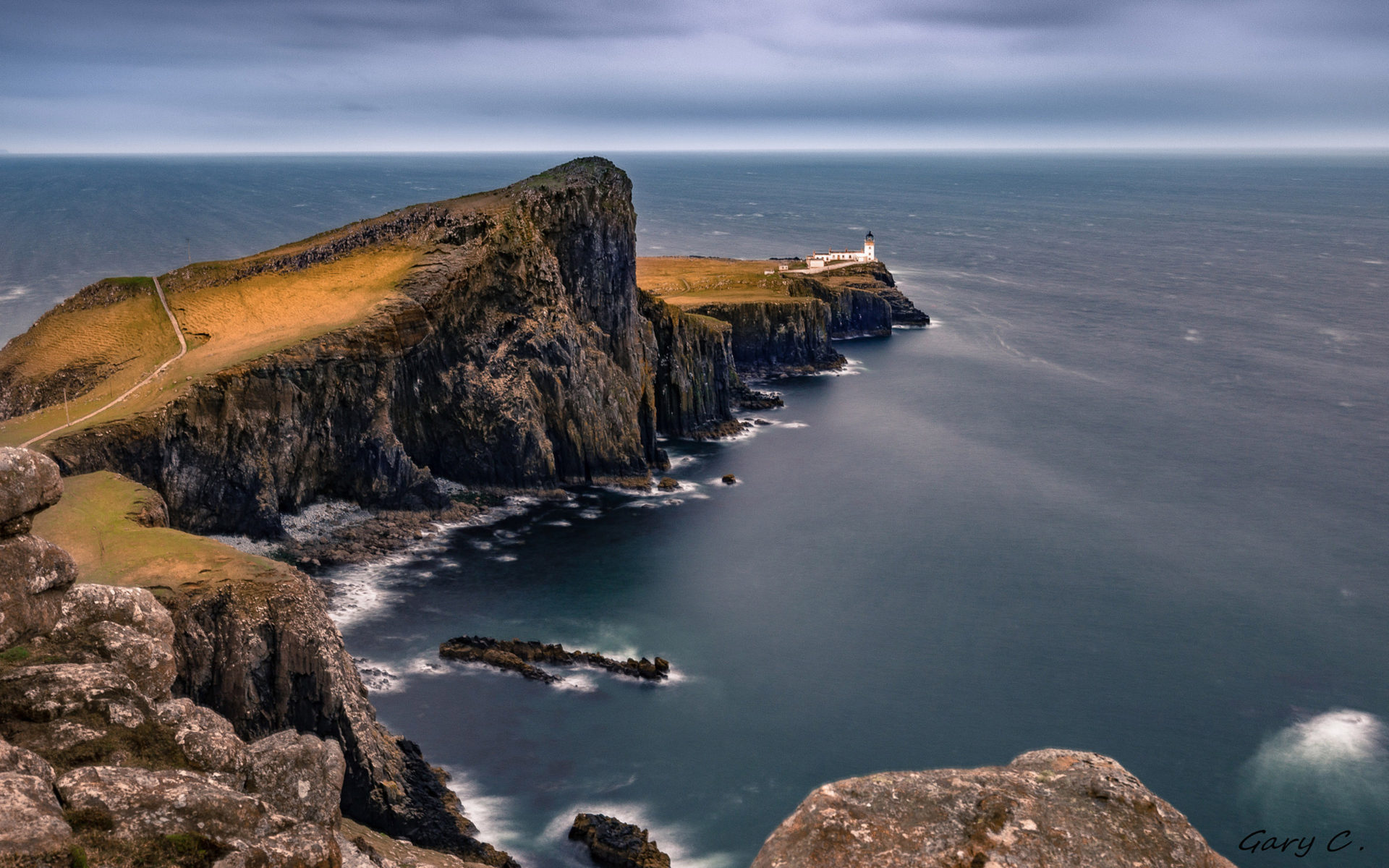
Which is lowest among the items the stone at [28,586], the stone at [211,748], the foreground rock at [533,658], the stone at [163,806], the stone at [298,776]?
the foreground rock at [533,658]

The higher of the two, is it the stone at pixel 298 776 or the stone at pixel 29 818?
the stone at pixel 29 818

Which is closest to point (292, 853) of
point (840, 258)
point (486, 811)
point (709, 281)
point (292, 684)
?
point (292, 684)

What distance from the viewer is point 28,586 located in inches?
867

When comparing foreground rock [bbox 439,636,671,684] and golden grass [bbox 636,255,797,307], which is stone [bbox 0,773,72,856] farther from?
golden grass [bbox 636,255,797,307]

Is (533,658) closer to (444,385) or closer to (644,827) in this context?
(644,827)

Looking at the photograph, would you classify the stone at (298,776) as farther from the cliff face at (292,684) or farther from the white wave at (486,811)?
the white wave at (486,811)

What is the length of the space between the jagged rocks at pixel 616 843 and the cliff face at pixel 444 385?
38.1 m

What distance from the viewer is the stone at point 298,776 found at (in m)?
21.6

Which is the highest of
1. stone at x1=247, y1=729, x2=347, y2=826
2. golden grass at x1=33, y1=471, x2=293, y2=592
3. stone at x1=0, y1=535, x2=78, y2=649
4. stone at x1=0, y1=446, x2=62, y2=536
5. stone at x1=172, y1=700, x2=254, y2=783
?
stone at x1=0, y1=446, x2=62, y2=536

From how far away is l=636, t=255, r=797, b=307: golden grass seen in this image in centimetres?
14838

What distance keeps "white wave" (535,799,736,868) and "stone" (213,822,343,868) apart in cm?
2605

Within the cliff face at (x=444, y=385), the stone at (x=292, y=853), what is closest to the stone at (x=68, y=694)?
the stone at (x=292, y=853)

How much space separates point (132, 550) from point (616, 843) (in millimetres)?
25186

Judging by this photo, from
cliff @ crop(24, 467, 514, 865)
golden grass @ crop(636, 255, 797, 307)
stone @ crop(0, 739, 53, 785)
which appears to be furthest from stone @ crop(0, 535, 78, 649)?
golden grass @ crop(636, 255, 797, 307)
